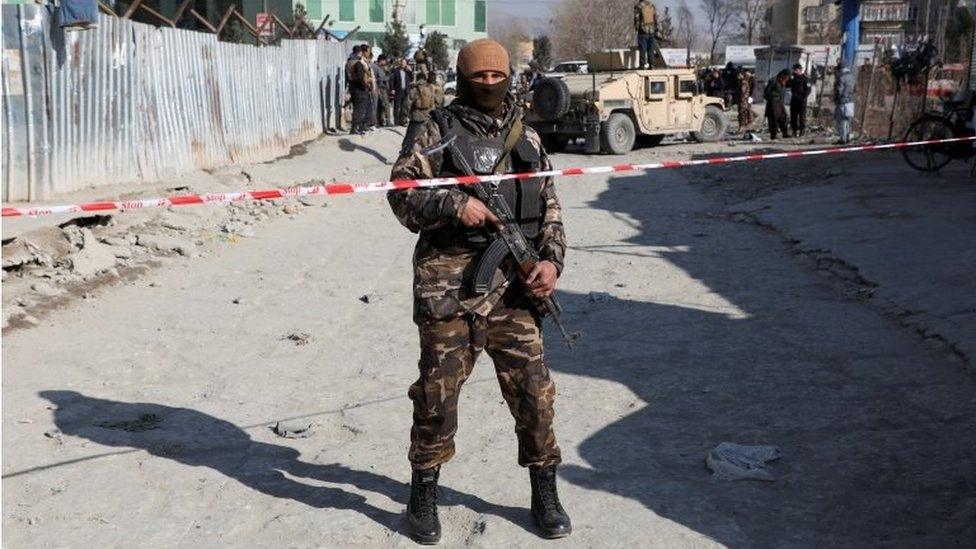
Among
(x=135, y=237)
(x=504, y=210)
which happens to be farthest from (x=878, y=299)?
(x=135, y=237)

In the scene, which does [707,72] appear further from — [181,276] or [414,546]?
[414,546]

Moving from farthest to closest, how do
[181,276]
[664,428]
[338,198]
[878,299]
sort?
[338,198] → [181,276] → [878,299] → [664,428]

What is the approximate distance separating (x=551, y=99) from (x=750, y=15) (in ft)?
203

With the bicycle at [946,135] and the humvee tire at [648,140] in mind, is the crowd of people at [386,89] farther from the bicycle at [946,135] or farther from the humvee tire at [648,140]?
the bicycle at [946,135]

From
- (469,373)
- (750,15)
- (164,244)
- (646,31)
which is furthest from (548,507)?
(750,15)

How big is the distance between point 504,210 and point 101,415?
2.53 metres

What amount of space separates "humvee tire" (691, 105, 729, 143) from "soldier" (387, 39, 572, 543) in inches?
800

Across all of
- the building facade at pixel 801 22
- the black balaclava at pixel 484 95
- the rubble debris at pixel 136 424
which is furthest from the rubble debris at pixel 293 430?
the building facade at pixel 801 22

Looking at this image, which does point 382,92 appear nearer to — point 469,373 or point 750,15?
point 469,373

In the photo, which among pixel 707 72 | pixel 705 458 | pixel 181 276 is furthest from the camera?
pixel 707 72

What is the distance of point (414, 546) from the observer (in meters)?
3.54

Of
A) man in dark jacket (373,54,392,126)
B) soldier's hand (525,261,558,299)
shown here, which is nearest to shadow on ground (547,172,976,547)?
soldier's hand (525,261,558,299)

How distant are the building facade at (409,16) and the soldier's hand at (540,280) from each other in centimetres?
5469

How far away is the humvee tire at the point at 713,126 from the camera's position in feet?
76.3
